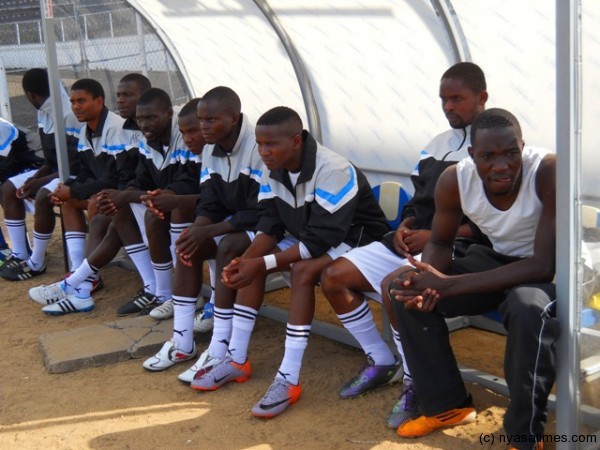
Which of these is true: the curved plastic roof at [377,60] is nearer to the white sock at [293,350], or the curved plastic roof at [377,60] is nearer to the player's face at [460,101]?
the player's face at [460,101]

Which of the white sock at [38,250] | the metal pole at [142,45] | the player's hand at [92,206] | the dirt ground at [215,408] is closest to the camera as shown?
the dirt ground at [215,408]

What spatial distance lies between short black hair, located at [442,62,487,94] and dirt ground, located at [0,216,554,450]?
4.82 ft

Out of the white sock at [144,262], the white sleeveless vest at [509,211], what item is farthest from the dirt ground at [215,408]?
the white sock at [144,262]

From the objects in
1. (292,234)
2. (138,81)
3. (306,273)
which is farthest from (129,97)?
(306,273)

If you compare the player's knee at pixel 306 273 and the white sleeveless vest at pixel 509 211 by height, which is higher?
the white sleeveless vest at pixel 509 211

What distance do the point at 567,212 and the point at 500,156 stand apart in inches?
16.5

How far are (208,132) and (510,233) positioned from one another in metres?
1.99

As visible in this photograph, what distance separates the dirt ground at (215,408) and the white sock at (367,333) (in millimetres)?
158

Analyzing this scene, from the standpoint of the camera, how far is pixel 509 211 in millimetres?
3418

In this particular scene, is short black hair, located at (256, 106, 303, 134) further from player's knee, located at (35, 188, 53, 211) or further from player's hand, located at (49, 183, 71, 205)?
player's knee, located at (35, 188, 53, 211)

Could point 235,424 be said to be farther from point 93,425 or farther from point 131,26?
point 131,26

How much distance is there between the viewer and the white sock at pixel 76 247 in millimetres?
6395

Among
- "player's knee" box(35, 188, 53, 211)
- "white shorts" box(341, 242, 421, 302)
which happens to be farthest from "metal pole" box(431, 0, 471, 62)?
"player's knee" box(35, 188, 53, 211)

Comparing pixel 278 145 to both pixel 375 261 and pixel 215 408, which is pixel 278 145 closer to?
pixel 375 261
